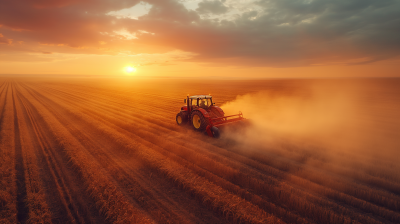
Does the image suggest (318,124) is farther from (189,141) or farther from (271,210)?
(271,210)

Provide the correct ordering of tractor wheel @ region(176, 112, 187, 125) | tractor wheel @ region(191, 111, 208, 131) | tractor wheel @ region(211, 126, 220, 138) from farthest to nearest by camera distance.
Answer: tractor wheel @ region(176, 112, 187, 125) → tractor wheel @ region(191, 111, 208, 131) → tractor wheel @ region(211, 126, 220, 138)

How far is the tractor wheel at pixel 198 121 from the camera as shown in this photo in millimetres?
9408

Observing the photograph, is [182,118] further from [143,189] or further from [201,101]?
[143,189]

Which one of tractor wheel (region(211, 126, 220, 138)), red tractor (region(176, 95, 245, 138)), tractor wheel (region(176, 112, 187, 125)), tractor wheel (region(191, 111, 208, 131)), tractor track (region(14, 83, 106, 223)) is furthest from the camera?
tractor wheel (region(176, 112, 187, 125))

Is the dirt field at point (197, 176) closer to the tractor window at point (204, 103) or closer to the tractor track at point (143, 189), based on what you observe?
the tractor track at point (143, 189)

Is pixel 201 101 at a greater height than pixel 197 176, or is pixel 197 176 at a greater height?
pixel 201 101

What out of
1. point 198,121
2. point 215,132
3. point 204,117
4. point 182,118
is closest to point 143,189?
point 215,132

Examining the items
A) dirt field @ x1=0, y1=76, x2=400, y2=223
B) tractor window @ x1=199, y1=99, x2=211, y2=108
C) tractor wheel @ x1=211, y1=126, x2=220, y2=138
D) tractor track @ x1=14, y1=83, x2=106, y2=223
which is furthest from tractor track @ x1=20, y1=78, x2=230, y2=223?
tractor window @ x1=199, y1=99, x2=211, y2=108

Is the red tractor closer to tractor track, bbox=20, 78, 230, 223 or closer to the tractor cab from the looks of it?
the tractor cab

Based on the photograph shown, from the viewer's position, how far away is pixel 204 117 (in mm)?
9430

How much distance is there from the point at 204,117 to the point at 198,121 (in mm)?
814

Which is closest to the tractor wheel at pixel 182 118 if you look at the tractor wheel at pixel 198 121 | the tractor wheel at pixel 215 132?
the tractor wheel at pixel 198 121

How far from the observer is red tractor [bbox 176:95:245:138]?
9.11 meters

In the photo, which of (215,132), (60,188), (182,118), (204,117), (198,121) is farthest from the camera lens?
(182,118)
